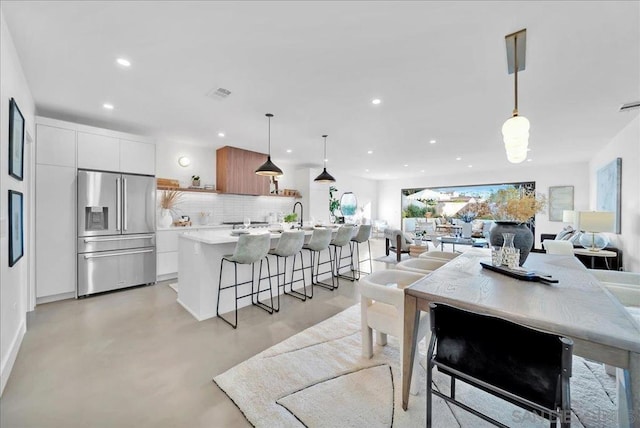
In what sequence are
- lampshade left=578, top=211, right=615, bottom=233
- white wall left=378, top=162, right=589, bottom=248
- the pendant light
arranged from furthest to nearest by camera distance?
white wall left=378, top=162, right=589, bottom=248, lampshade left=578, top=211, right=615, bottom=233, the pendant light

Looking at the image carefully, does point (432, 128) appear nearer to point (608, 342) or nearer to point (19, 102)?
point (608, 342)

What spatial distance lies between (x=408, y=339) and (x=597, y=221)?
441cm

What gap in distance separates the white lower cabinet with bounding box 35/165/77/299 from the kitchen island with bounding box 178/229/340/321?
66.3 inches

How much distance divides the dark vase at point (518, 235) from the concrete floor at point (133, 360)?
199 centimetres

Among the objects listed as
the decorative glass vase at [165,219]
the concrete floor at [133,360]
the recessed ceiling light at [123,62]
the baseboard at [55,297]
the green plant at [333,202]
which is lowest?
the concrete floor at [133,360]

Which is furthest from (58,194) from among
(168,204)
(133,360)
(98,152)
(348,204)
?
(348,204)

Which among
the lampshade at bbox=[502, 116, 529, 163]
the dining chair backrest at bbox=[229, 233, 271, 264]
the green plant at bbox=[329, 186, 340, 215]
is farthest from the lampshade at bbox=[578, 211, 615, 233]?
the green plant at bbox=[329, 186, 340, 215]

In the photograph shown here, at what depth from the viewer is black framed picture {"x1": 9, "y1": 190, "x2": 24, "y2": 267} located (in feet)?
6.93

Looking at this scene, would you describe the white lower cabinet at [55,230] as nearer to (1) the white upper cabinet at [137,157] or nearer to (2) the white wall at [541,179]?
A: (1) the white upper cabinet at [137,157]

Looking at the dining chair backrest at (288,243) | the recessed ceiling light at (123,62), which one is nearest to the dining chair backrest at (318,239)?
the dining chair backrest at (288,243)

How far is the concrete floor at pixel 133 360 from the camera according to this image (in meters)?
1.64

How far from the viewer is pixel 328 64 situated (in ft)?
7.97

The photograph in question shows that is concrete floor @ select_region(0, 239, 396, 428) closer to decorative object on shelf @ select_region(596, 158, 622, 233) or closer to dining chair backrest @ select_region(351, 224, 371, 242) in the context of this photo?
dining chair backrest @ select_region(351, 224, 371, 242)

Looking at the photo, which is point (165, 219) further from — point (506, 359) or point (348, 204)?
point (348, 204)
